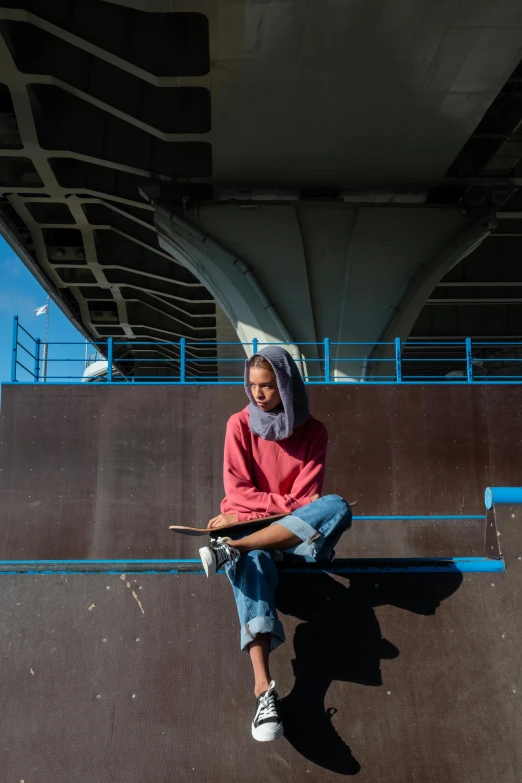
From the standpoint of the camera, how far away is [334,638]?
9.52 ft

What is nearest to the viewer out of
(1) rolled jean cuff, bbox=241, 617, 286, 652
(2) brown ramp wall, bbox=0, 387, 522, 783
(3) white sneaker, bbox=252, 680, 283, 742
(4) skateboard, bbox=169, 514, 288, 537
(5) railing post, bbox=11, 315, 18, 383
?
(3) white sneaker, bbox=252, 680, 283, 742

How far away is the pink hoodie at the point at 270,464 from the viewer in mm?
3025

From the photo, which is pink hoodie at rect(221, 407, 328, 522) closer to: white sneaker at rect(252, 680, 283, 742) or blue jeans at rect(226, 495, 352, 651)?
blue jeans at rect(226, 495, 352, 651)

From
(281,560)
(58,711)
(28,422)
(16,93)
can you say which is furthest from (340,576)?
(16,93)

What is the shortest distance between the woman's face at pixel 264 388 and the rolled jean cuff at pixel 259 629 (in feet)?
3.16

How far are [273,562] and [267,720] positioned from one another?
63 centimetres

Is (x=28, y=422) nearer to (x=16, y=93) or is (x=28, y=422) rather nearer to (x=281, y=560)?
(x=16, y=93)

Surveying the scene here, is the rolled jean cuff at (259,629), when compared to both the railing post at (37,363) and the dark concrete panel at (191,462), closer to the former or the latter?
the dark concrete panel at (191,462)

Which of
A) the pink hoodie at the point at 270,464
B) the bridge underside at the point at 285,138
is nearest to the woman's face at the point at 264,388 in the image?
the pink hoodie at the point at 270,464

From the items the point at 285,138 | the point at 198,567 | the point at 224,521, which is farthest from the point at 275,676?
the point at 285,138

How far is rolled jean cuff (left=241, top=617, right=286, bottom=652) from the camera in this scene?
8.32 feet

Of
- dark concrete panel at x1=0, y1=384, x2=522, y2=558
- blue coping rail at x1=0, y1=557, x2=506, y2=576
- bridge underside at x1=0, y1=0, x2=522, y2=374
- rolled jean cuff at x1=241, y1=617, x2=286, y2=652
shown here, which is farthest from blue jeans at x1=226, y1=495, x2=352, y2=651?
bridge underside at x1=0, y1=0, x2=522, y2=374

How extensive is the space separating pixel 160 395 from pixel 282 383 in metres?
7.89

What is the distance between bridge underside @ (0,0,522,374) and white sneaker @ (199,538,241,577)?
9.18 meters
